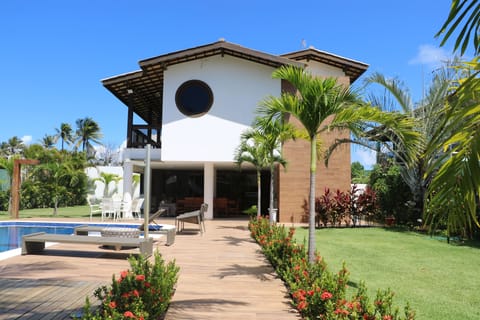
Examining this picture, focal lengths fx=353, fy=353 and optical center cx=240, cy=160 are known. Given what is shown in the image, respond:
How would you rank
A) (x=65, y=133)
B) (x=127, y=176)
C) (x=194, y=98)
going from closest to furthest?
1. (x=194, y=98)
2. (x=127, y=176)
3. (x=65, y=133)

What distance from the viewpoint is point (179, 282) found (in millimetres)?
5543

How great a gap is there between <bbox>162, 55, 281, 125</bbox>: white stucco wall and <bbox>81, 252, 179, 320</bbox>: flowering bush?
1153cm

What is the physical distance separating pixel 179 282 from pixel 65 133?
4134 cm

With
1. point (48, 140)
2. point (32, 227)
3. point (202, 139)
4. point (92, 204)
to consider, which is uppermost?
point (48, 140)

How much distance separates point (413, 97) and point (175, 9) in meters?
8.77

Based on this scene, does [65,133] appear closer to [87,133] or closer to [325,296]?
[87,133]

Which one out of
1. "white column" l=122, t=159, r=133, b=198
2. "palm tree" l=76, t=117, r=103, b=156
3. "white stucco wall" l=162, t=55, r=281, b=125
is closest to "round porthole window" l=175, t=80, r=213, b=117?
"white stucco wall" l=162, t=55, r=281, b=125

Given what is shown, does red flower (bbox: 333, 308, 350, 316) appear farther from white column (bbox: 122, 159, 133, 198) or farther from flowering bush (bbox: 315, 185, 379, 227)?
white column (bbox: 122, 159, 133, 198)

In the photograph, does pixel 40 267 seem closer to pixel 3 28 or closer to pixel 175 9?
pixel 3 28

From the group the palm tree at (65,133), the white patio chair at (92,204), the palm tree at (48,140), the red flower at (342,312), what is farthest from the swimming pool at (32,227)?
the palm tree at (48,140)

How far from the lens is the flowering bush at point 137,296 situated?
10.7 feet

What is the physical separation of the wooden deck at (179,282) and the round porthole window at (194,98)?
7.97 m

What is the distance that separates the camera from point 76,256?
7449 millimetres

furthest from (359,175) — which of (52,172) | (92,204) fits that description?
(52,172)
